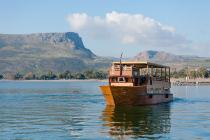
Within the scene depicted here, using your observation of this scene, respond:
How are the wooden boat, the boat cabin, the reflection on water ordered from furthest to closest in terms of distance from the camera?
1. the boat cabin
2. the wooden boat
3. the reflection on water

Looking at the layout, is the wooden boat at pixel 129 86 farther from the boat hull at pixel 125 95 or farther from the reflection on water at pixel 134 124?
the reflection on water at pixel 134 124

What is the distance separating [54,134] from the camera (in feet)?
123

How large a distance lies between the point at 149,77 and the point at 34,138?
1610 inches

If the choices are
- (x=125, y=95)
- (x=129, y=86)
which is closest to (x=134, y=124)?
(x=129, y=86)

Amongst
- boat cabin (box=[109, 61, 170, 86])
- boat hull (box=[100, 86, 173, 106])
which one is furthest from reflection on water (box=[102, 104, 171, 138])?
boat cabin (box=[109, 61, 170, 86])

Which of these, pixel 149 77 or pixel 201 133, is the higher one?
pixel 149 77

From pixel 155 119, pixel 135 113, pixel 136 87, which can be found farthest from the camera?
pixel 136 87

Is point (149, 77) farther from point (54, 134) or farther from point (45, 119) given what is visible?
point (54, 134)

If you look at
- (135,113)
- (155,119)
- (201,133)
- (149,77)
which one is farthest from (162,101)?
(201,133)

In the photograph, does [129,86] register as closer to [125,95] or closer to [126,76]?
[125,95]

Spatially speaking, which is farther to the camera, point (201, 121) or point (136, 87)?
point (136, 87)

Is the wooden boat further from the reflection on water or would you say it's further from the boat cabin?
the reflection on water

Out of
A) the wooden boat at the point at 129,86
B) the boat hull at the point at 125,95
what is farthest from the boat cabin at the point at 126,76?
the boat hull at the point at 125,95

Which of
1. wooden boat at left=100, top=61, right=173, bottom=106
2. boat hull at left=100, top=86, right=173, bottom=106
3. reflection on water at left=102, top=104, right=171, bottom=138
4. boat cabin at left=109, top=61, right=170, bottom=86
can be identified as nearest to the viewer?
reflection on water at left=102, top=104, right=171, bottom=138
